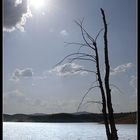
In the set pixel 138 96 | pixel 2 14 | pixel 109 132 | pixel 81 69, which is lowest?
pixel 109 132

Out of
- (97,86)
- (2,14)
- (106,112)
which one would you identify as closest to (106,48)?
(97,86)

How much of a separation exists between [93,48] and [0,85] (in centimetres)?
187

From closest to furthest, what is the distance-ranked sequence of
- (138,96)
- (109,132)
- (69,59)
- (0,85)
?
1. (0,85)
2. (138,96)
3. (69,59)
4. (109,132)

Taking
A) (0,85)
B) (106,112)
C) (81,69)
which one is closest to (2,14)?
(0,85)

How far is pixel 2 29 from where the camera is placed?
252cm

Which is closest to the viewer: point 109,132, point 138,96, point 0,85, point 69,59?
point 0,85

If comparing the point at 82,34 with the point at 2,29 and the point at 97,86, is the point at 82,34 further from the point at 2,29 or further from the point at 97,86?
the point at 2,29

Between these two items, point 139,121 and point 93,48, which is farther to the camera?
point 93,48

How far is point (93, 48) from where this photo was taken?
163 inches

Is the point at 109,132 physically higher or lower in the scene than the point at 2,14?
lower

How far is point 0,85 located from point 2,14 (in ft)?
1.58

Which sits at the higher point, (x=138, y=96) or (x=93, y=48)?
(x=93, y=48)

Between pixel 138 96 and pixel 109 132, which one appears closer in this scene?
pixel 138 96

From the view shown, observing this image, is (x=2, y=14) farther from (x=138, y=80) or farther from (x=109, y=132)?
(x=109, y=132)
